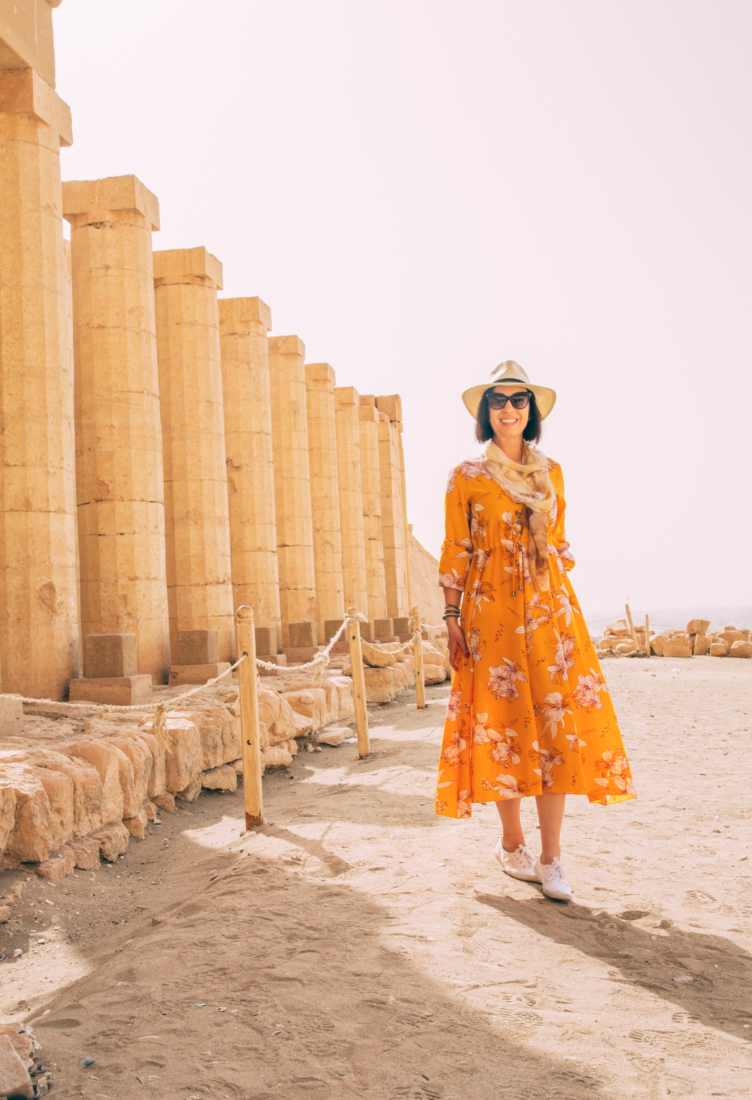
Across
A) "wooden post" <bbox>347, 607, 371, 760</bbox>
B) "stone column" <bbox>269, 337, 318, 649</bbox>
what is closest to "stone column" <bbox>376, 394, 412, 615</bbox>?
"stone column" <bbox>269, 337, 318, 649</bbox>

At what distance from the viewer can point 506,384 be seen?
172 inches

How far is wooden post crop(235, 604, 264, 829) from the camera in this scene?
607 cm

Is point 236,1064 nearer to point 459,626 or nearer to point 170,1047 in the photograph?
point 170,1047

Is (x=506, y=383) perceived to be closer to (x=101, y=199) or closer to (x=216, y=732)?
(x=216, y=732)

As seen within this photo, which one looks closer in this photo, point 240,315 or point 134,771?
point 134,771

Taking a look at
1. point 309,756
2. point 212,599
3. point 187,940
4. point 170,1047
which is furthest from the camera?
point 212,599

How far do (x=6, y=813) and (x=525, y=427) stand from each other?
11.8 feet

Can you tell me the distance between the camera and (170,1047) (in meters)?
2.74

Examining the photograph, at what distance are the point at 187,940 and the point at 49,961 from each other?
1243 millimetres

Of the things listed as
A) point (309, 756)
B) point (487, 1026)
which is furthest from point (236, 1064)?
point (309, 756)

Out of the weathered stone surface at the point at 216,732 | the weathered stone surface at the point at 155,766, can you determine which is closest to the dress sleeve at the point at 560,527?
the weathered stone surface at the point at 155,766

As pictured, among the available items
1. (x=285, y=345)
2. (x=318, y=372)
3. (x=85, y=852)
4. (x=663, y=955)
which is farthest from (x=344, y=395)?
(x=663, y=955)

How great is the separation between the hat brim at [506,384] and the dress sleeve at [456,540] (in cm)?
40

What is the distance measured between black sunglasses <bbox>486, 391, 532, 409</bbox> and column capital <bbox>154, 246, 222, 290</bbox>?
951 cm
